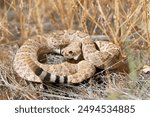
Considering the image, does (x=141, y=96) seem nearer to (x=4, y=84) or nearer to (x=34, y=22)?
(x=4, y=84)

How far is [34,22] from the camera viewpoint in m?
5.59

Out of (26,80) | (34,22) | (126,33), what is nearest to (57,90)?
(26,80)

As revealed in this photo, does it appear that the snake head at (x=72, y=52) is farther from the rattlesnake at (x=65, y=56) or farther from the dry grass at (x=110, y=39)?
the dry grass at (x=110, y=39)

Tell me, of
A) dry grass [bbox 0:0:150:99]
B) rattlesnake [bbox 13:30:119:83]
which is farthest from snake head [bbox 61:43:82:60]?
dry grass [bbox 0:0:150:99]

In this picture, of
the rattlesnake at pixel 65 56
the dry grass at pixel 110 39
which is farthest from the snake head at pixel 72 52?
the dry grass at pixel 110 39

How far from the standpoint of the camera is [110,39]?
4.51 metres

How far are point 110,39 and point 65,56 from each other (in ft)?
1.65

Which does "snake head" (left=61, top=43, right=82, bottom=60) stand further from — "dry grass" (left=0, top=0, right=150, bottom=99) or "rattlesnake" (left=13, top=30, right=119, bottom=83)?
"dry grass" (left=0, top=0, right=150, bottom=99)

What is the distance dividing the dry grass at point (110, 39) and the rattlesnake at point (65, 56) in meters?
0.08

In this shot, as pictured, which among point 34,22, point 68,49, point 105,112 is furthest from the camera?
point 34,22

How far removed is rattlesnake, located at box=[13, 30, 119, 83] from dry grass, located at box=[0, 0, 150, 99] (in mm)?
79

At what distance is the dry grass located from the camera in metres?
3.90

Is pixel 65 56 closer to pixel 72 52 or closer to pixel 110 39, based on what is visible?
pixel 72 52

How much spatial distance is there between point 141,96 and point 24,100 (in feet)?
2.64
